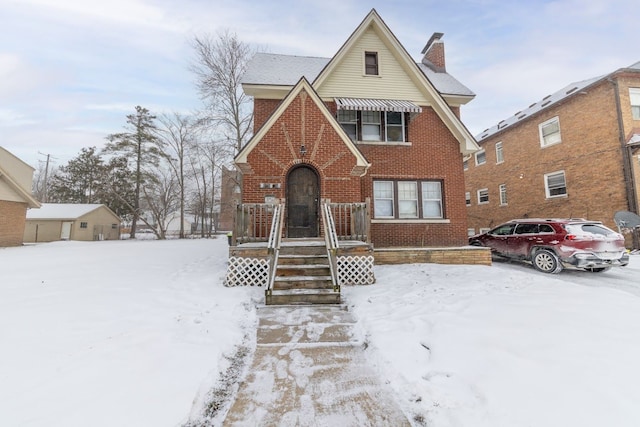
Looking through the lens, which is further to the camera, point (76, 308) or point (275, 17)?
point (275, 17)

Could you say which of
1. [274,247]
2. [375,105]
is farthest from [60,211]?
[375,105]

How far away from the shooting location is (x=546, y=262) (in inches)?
356

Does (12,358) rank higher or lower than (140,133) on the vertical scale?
lower

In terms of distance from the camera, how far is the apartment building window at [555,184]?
52.1 ft

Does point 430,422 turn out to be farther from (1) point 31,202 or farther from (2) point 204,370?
(1) point 31,202

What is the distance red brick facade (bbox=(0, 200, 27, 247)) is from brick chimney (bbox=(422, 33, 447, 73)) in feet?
95.9

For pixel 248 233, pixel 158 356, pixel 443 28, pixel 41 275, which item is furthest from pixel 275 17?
pixel 158 356

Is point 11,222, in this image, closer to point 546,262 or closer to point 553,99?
point 546,262

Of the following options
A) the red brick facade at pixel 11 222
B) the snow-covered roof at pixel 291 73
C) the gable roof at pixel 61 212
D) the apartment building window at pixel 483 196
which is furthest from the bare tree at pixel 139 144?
the apartment building window at pixel 483 196

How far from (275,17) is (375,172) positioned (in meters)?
10.7

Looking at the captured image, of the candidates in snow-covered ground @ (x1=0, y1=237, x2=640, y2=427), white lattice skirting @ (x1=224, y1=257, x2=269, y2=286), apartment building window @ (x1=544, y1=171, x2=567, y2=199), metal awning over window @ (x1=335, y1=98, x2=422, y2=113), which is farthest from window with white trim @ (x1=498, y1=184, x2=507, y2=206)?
white lattice skirting @ (x1=224, y1=257, x2=269, y2=286)

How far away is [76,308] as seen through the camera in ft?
15.1

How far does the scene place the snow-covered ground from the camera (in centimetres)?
231

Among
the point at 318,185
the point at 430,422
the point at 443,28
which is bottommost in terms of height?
the point at 430,422
